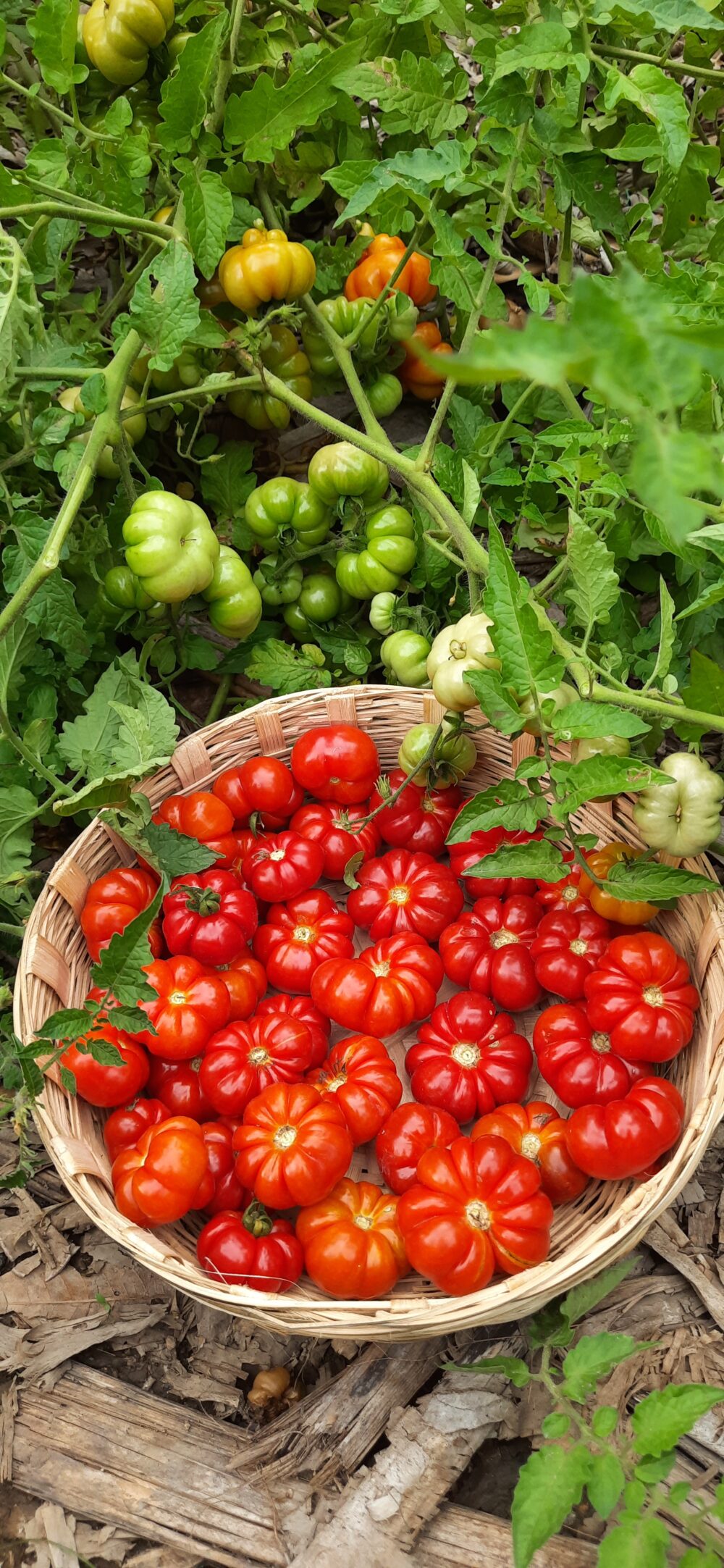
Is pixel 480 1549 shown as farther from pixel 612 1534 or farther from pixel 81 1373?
pixel 81 1373

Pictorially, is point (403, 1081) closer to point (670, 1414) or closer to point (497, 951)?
point (497, 951)

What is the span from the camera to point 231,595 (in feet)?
6.91

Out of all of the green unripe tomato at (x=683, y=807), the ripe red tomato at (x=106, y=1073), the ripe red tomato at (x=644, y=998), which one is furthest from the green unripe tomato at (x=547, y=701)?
the ripe red tomato at (x=106, y=1073)

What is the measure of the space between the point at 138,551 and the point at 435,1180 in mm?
1174

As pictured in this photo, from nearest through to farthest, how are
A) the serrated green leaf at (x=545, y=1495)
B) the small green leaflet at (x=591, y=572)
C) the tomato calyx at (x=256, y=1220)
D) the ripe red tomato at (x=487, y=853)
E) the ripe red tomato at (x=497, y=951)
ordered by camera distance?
the serrated green leaf at (x=545, y=1495), the small green leaflet at (x=591, y=572), the tomato calyx at (x=256, y=1220), the ripe red tomato at (x=497, y=951), the ripe red tomato at (x=487, y=853)

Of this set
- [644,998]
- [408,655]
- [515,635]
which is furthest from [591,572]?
[644,998]

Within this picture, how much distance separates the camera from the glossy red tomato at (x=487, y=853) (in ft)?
6.68

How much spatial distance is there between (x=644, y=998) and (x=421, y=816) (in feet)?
1.93

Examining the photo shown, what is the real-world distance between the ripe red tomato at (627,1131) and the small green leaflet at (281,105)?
1680 mm

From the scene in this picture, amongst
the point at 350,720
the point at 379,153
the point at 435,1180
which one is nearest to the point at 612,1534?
the point at 435,1180

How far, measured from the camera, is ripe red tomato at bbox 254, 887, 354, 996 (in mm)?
2010

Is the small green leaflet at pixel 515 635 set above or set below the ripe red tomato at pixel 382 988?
above

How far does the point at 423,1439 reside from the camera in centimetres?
174

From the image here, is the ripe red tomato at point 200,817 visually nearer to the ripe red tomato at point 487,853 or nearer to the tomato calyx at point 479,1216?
the ripe red tomato at point 487,853
